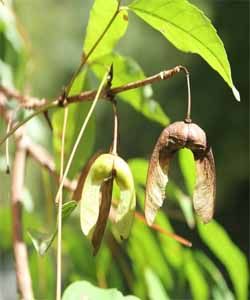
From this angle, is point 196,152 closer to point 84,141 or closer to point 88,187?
point 88,187

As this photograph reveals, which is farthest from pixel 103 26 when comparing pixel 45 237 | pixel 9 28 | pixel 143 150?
Result: pixel 143 150

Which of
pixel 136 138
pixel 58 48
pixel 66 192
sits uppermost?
pixel 58 48

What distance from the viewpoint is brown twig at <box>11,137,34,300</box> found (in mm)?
624

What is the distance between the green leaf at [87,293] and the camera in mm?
528

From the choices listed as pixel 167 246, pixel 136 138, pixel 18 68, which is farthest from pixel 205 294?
pixel 136 138

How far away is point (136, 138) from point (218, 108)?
2.29ft

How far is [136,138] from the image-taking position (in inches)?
192

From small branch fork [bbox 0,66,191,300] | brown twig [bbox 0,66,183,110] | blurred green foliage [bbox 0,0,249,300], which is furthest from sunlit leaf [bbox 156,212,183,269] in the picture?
brown twig [bbox 0,66,183,110]

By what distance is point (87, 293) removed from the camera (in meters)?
0.54

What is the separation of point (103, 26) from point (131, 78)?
62 millimetres

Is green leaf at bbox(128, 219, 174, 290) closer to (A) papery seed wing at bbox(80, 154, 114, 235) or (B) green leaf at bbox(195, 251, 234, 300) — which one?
(B) green leaf at bbox(195, 251, 234, 300)

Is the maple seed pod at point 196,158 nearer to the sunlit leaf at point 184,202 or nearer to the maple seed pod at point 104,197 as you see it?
the maple seed pod at point 104,197

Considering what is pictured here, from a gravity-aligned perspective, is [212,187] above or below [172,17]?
below

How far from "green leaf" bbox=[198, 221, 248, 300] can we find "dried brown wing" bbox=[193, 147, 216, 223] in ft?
1.35
